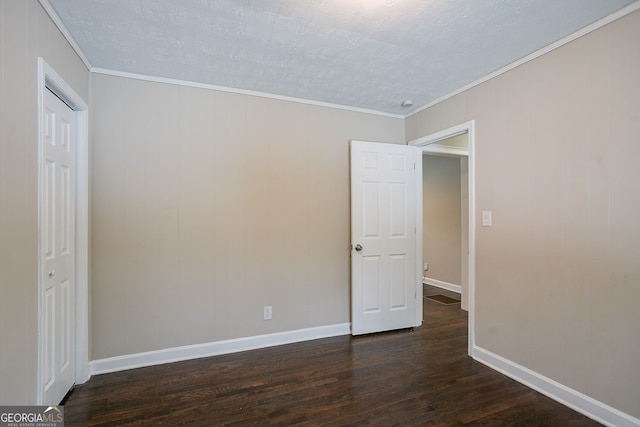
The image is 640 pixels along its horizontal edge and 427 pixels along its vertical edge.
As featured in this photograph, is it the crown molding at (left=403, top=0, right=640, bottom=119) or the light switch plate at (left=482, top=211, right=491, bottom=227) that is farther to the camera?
the light switch plate at (left=482, top=211, right=491, bottom=227)

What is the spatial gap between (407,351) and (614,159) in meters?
2.21

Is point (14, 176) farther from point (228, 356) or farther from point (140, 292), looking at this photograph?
point (228, 356)

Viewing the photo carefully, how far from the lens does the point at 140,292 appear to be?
2594mm

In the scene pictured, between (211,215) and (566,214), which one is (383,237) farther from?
(211,215)

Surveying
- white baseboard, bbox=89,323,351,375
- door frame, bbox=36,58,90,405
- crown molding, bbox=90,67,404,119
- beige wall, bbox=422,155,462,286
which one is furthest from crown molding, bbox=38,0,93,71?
beige wall, bbox=422,155,462,286

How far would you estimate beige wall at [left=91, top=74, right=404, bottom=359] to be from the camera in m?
2.53

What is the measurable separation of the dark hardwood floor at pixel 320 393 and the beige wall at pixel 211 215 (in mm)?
349

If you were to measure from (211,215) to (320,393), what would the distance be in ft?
5.85

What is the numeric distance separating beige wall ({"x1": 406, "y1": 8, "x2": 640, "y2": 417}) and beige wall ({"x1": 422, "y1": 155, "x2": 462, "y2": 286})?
2.61 m

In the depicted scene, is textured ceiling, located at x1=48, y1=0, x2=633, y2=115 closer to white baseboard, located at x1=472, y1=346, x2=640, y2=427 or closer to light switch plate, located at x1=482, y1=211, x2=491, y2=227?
light switch plate, located at x1=482, y1=211, x2=491, y2=227

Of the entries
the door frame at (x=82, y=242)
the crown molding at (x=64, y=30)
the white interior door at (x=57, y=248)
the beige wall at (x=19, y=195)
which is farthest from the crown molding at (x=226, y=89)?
the beige wall at (x=19, y=195)

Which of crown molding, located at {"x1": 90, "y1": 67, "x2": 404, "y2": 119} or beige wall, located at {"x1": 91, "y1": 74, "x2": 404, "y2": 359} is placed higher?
crown molding, located at {"x1": 90, "y1": 67, "x2": 404, "y2": 119}

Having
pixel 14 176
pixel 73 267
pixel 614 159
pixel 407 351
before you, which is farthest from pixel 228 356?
pixel 614 159

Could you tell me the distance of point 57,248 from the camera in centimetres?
202
